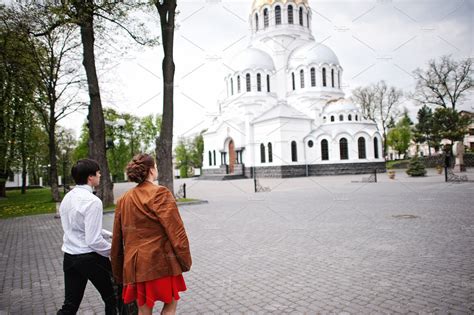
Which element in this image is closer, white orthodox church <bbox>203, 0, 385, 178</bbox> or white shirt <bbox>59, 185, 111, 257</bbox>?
white shirt <bbox>59, 185, 111, 257</bbox>

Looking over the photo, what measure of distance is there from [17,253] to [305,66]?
1511 inches

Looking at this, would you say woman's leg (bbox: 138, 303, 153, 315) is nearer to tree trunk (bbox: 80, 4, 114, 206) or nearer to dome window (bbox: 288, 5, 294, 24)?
tree trunk (bbox: 80, 4, 114, 206)

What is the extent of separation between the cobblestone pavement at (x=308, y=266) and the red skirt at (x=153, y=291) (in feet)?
4.61

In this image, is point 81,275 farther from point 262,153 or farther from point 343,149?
point 343,149

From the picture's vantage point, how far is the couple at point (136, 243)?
238cm

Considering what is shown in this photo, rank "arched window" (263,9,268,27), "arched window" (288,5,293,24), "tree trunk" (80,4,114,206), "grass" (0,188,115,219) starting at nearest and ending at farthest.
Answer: "tree trunk" (80,4,114,206)
"grass" (0,188,115,219)
"arched window" (288,5,293,24)
"arched window" (263,9,268,27)

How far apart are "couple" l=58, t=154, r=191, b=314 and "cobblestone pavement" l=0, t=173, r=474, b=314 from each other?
1.39 meters

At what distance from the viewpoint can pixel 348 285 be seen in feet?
13.6

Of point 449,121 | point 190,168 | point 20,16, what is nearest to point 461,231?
point 20,16

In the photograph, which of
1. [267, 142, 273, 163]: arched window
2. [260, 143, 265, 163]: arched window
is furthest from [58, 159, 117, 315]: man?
[260, 143, 265, 163]: arched window

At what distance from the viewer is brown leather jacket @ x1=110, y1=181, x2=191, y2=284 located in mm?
2369

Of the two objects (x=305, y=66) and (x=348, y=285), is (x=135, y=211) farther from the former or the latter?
(x=305, y=66)

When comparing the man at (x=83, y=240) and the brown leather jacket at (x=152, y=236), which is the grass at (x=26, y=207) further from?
the brown leather jacket at (x=152, y=236)

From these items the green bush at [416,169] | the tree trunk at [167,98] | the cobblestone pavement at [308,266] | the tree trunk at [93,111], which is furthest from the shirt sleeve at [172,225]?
the green bush at [416,169]
